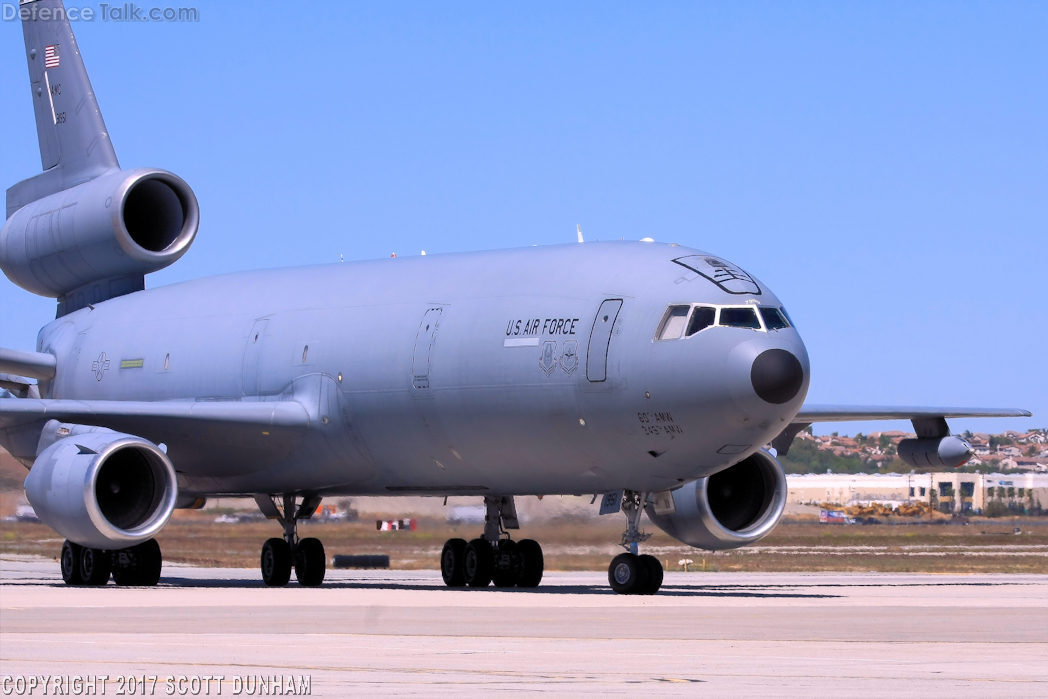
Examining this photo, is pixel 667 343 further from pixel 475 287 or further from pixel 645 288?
pixel 475 287

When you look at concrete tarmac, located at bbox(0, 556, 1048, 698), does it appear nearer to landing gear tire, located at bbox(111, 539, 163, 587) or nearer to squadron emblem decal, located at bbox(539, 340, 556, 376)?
squadron emblem decal, located at bbox(539, 340, 556, 376)

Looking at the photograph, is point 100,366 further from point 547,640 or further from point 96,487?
point 547,640

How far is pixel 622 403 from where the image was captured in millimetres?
18953

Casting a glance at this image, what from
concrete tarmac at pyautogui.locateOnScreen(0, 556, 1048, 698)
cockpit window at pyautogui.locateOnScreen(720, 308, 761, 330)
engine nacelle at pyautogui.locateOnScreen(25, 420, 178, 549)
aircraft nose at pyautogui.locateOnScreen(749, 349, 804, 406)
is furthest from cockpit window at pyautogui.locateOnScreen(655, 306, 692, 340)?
engine nacelle at pyautogui.locateOnScreen(25, 420, 178, 549)

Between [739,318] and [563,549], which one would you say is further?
[563,549]

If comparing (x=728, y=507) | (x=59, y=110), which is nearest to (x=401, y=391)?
(x=728, y=507)

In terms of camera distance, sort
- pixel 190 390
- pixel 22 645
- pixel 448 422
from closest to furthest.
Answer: pixel 22 645
pixel 448 422
pixel 190 390

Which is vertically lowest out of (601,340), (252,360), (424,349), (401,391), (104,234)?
(401,391)

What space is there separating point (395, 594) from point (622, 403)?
3.61 meters

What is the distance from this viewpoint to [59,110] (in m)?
30.5

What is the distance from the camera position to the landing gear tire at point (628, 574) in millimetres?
19469

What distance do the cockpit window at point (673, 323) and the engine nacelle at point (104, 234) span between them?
12.1 m

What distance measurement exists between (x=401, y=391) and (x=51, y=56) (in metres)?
13.4

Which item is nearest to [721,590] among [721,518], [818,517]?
[721,518]
